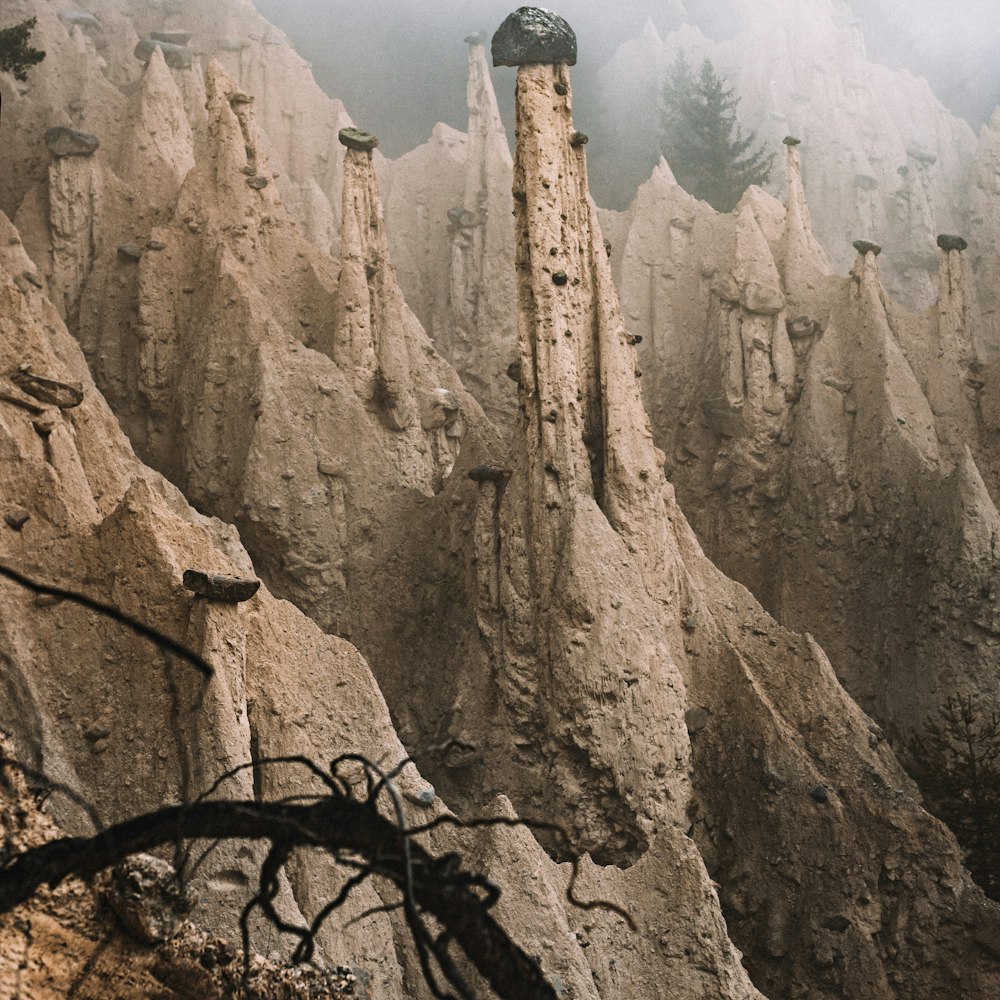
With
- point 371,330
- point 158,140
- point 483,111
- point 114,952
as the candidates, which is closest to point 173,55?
point 158,140

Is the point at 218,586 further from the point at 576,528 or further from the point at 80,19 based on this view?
the point at 80,19

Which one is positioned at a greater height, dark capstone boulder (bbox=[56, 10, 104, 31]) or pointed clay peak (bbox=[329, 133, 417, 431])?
dark capstone boulder (bbox=[56, 10, 104, 31])

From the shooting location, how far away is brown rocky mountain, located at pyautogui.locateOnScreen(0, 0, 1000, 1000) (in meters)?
10.8

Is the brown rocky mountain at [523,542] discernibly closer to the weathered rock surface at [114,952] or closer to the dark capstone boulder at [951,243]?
the weathered rock surface at [114,952]

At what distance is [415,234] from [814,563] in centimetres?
1321

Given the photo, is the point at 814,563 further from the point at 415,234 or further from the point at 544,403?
the point at 415,234

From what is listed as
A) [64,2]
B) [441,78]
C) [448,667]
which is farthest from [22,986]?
[441,78]

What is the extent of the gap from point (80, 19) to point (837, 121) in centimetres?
2113

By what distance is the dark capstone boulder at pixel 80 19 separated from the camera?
30.1 m

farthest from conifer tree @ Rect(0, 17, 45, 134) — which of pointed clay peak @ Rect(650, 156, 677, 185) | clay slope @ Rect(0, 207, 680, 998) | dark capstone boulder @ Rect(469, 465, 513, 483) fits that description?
pointed clay peak @ Rect(650, 156, 677, 185)

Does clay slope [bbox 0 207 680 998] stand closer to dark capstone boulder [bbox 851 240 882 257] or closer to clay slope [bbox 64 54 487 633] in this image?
clay slope [bbox 64 54 487 633]

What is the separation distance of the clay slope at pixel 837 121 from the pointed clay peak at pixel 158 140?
18.1 metres

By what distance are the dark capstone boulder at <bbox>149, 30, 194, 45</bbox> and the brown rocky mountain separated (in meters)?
2.45

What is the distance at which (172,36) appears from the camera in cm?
3025
